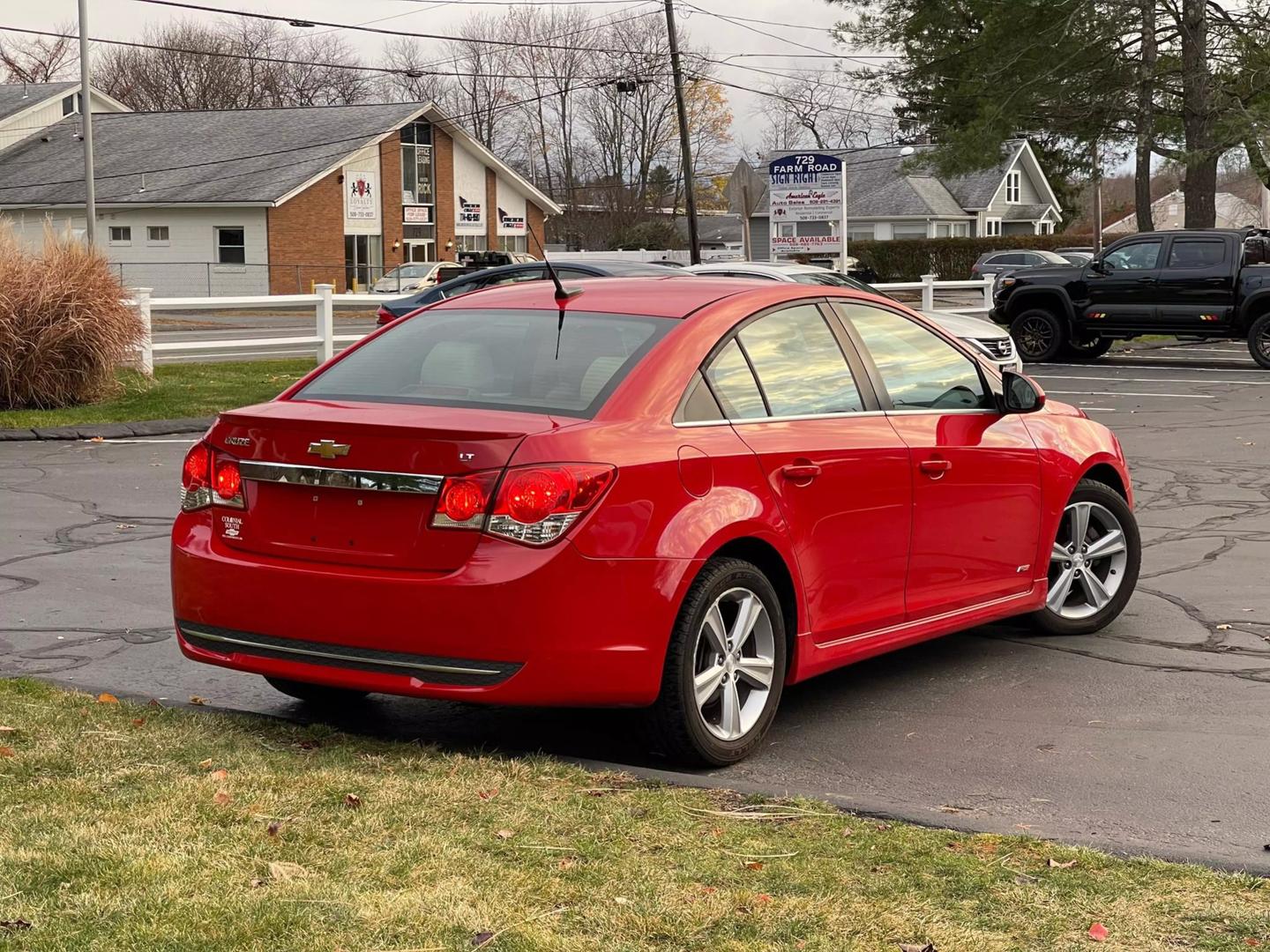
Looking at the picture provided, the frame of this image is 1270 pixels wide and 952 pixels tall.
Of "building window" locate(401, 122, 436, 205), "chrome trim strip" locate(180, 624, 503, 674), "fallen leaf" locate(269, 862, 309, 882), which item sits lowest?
"fallen leaf" locate(269, 862, 309, 882)

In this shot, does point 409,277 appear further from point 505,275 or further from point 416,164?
Result: point 505,275

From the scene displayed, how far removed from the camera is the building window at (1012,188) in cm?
8381

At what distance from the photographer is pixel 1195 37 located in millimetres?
34344

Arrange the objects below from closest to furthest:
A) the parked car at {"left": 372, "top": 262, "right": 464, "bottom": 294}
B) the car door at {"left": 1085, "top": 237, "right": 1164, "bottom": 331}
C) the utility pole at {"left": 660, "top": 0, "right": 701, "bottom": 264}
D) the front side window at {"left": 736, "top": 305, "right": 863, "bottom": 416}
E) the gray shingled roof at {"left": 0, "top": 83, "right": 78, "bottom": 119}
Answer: the front side window at {"left": 736, "top": 305, "right": 863, "bottom": 416}, the car door at {"left": 1085, "top": 237, "right": 1164, "bottom": 331}, the utility pole at {"left": 660, "top": 0, "right": 701, "bottom": 264}, the parked car at {"left": 372, "top": 262, "right": 464, "bottom": 294}, the gray shingled roof at {"left": 0, "top": 83, "right": 78, "bottom": 119}

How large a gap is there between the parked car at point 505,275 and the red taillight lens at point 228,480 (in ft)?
27.1

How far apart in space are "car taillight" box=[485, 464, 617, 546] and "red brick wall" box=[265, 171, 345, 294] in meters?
53.4

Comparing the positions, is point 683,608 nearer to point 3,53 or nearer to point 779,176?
point 779,176

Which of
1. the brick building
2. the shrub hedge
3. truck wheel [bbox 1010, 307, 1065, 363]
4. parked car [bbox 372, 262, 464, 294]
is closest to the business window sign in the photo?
truck wheel [bbox 1010, 307, 1065, 363]

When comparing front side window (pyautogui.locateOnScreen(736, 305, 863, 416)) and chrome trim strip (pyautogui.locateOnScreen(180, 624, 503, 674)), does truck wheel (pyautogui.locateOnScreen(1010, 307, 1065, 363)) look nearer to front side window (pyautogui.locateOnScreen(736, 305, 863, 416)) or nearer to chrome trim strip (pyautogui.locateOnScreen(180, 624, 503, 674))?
front side window (pyautogui.locateOnScreen(736, 305, 863, 416))

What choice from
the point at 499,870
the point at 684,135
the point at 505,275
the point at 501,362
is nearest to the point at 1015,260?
the point at 684,135

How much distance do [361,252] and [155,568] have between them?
5350 centimetres

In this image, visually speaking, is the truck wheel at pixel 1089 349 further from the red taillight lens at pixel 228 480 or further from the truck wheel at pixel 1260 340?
the red taillight lens at pixel 228 480

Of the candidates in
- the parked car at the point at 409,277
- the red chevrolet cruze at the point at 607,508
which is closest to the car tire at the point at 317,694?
the red chevrolet cruze at the point at 607,508

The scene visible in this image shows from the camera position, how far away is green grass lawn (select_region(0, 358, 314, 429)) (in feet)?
53.4
